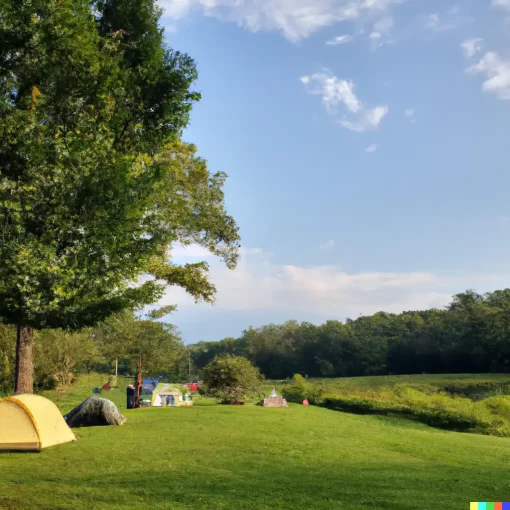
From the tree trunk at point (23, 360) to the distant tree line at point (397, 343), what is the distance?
53.3 metres

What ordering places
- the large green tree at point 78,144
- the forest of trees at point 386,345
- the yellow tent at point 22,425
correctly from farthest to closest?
1. the forest of trees at point 386,345
2. the yellow tent at point 22,425
3. the large green tree at point 78,144

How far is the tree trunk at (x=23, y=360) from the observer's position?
541 inches

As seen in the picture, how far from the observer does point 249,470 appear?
1050 centimetres

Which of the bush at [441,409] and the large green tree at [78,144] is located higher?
the large green tree at [78,144]

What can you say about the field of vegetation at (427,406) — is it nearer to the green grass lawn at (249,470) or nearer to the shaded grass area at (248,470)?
the green grass lawn at (249,470)

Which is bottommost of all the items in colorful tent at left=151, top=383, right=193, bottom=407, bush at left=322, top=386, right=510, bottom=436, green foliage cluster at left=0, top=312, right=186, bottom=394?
bush at left=322, top=386, right=510, bottom=436

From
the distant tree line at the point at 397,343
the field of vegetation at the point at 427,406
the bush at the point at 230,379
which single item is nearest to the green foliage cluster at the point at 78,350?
the bush at the point at 230,379

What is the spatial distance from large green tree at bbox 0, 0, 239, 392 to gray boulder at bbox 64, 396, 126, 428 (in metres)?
6.63

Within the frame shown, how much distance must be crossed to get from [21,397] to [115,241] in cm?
613

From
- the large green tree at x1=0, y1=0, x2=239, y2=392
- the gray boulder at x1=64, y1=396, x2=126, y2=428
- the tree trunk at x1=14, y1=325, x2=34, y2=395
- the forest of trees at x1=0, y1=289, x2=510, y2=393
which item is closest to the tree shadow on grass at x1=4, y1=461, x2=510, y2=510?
the large green tree at x1=0, y1=0, x2=239, y2=392

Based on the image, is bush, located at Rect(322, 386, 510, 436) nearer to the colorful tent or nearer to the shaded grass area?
the shaded grass area

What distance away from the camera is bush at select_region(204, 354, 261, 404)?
1088 inches

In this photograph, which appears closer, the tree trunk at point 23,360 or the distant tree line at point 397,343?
the tree trunk at point 23,360

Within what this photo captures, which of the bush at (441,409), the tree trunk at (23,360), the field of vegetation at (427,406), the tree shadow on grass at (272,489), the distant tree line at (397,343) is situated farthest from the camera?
the distant tree line at (397,343)
